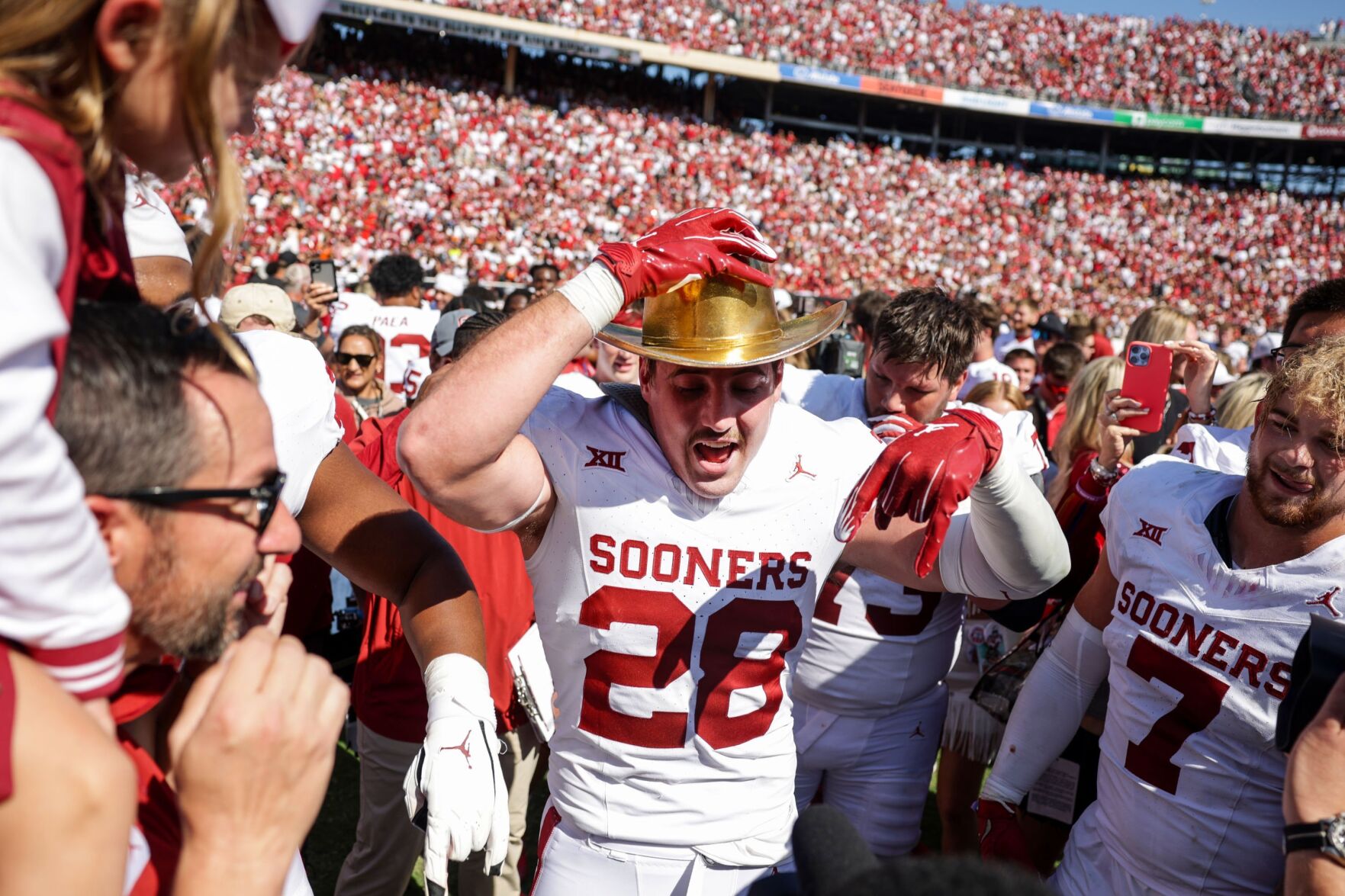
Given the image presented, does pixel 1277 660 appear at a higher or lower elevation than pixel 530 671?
higher

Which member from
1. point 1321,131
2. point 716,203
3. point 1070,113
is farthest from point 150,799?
point 1321,131

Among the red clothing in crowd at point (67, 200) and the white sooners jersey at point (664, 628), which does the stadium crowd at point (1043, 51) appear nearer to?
the white sooners jersey at point (664, 628)

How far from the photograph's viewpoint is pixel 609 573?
85.1 inches

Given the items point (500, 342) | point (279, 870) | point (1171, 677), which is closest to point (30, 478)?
point (279, 870)

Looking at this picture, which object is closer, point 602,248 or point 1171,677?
point 602,248

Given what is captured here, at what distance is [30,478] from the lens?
2.69 ft

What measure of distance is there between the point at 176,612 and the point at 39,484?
295 millimetres

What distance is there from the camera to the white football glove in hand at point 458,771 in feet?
5.57

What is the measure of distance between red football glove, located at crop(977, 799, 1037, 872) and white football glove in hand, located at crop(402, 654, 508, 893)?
1528mm

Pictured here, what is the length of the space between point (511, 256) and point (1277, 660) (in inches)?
705

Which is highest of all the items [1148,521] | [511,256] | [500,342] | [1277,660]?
[500,342]

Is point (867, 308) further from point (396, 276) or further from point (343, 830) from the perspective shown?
point (343, 830)

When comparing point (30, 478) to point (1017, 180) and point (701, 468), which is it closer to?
point (701, 468)

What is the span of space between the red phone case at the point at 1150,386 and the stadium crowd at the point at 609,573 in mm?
21
